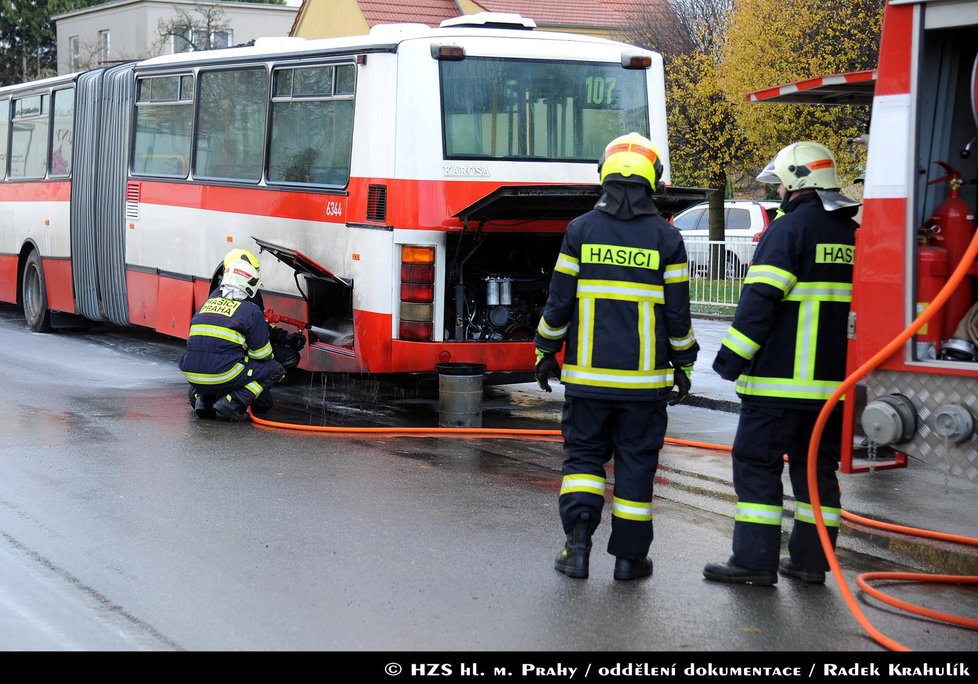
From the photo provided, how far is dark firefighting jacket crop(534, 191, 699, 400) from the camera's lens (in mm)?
5980

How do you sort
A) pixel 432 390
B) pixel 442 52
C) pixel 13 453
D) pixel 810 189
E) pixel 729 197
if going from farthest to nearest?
1. pixel 729 197
2. pixel 432 390
3. pixel 442 52
4. pixel 13 453
5. pixel 810 189

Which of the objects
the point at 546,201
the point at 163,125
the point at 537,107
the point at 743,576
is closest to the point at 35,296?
the point at 163,125

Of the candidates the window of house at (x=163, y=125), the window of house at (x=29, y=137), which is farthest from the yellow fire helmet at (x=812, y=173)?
the window of house at (x=29, y=137)

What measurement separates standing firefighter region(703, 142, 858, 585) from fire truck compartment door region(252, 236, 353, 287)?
5391 mm

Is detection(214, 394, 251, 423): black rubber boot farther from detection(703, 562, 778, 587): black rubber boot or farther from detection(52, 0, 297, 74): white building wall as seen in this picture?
detection(52, 0, 297, 74): white building wall

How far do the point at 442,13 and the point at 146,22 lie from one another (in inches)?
618

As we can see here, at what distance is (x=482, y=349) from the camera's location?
35.4 feet

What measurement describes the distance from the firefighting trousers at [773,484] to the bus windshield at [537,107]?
197 inches

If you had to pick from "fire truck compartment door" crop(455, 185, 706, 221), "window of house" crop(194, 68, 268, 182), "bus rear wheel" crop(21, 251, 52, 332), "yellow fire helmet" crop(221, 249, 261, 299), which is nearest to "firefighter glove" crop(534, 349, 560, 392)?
"fire truck compartment door" crop(455, 185, 706, 221)

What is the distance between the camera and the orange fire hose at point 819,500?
205 inches

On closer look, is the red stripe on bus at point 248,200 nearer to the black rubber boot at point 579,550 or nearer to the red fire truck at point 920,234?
the black rubber boot at point 579,550
